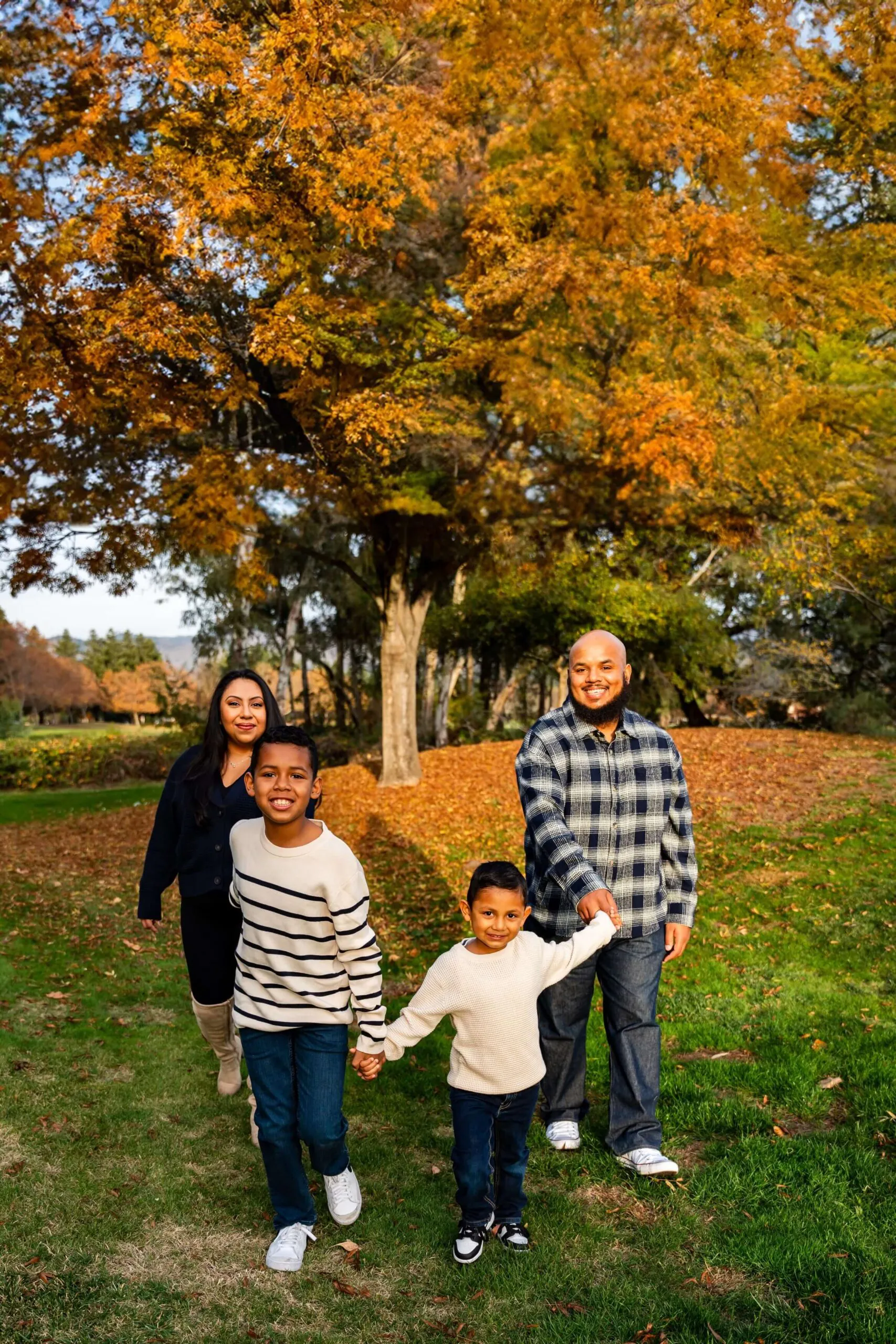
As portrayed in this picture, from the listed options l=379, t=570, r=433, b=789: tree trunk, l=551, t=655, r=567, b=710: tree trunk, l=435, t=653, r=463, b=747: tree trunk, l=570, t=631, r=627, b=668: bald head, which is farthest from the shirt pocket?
l=435, t=653, r=463, b=747: tree trunk

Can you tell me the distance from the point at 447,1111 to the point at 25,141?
1128cm

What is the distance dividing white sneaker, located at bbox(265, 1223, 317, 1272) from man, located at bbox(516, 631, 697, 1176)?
4.14 feet

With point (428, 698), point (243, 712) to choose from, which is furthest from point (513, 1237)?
point (428, 698)

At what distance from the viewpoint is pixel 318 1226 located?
12.6 ft

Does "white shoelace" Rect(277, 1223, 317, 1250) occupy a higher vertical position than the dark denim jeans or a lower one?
lower

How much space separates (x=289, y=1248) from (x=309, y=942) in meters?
1.06

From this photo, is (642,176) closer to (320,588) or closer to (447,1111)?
(447,1111)

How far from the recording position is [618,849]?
4207mm

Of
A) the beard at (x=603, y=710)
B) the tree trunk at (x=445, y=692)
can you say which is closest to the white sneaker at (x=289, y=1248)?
the beard at (x=603, y=710)

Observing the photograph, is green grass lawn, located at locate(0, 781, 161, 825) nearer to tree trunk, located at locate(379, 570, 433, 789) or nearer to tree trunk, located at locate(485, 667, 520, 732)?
tree trunk, located at locate(379, 570, 433, 789)

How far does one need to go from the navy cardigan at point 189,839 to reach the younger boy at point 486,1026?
127cm

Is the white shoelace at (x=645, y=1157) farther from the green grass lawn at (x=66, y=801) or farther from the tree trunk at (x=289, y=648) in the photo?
the tree trunk at (x=289, y=648)

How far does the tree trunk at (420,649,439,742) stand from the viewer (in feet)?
84.3

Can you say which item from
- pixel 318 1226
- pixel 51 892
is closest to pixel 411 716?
pixel 51 892
